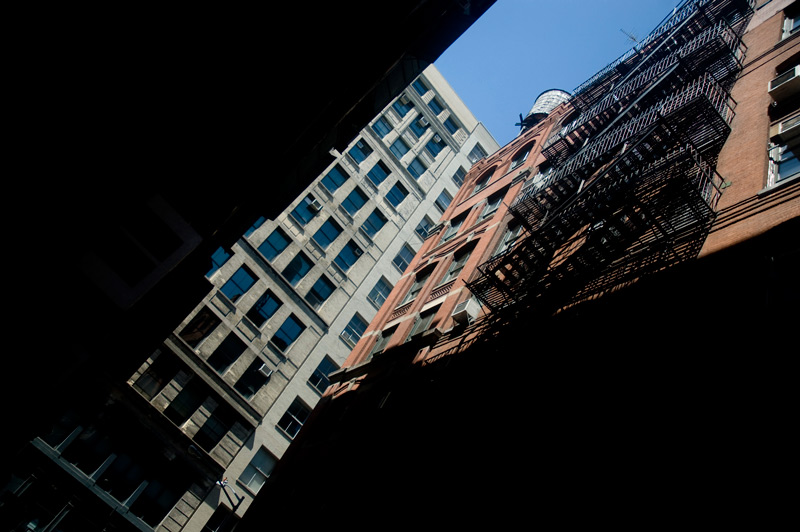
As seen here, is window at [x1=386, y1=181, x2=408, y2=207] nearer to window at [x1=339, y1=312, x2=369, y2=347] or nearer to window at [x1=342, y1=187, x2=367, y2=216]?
window at [x1=342, y1=187, x2=367, y2=216]

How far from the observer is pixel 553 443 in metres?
12.0

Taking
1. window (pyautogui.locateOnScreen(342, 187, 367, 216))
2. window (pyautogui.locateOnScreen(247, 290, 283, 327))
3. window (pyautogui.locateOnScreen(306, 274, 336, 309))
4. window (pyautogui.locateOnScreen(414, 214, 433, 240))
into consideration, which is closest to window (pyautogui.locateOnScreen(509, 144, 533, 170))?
window (pyautogui.locateOnScreen(414, 214, 433, 240))

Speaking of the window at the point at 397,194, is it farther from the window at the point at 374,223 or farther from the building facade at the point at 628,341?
the building facade at the point at 628,341

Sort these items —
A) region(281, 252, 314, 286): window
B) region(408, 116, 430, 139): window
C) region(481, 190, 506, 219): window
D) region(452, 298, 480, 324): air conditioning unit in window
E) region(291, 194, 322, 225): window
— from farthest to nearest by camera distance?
region(408, 116, 430, 139): window < region(291, 194, 322, 225): window < region(281, 252, 314, 286): window < region(481, 190, 506, 219): window < region(452, 298, 480, 324): air conditioning unit in window

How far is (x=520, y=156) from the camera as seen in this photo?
3259 cm

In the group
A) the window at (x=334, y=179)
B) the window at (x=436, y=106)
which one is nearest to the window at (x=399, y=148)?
the window at (x=334, y=179)

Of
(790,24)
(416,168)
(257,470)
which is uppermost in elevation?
(416,168)

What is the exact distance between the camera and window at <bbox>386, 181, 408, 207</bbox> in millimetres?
42531

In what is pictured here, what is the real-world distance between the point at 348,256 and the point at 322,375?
8629 millimetres

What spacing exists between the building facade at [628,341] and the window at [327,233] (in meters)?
14.6

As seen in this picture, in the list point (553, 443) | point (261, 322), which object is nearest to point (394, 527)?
point (553, 443)

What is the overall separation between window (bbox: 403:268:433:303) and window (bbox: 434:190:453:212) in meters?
18.3

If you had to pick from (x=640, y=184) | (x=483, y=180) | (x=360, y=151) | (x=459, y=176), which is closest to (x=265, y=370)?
(x=483, y=180)

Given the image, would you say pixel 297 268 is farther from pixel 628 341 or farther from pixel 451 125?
pixel 628 341
